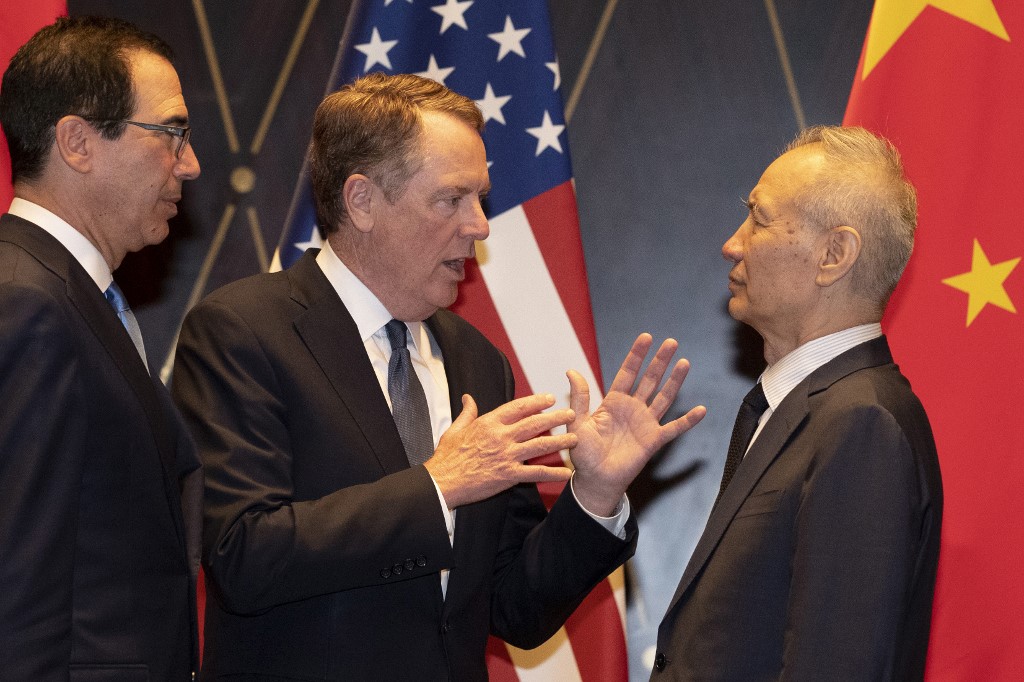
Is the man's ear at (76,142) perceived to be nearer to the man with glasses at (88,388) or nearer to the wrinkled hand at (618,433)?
the man with glasses at (88,388)

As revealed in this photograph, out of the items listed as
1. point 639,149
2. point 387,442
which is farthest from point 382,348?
point 639,149

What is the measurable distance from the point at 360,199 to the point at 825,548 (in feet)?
4.15

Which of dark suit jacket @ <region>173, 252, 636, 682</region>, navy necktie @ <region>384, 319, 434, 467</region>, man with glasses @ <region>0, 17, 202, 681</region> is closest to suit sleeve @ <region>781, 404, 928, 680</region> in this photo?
dark suit jacket @ <region>173, 252, 636, 682</region>

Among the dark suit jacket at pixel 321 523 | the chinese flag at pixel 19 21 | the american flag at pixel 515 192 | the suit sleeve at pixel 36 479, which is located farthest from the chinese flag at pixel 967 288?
the chinese flag at pixel 19 21

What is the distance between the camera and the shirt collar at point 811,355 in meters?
2.26

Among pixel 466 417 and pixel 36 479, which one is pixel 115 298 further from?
pixel 466 417

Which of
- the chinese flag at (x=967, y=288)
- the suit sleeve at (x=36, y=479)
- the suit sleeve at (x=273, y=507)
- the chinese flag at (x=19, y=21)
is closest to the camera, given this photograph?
the suit sleeve at (x=36, y=479)

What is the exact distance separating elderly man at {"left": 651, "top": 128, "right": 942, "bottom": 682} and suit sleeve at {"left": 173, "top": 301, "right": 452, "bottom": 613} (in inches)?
22.1

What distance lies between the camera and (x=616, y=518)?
2.51m

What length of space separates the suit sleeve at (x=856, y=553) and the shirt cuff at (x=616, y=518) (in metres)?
0.56

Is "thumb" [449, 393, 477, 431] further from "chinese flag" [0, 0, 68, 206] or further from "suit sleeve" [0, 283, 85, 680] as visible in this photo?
"chinese flag" [0, 0, 68, 206]

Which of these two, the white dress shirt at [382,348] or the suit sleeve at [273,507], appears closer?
the suit sleeve at [273,507]

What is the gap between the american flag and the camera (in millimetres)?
3314

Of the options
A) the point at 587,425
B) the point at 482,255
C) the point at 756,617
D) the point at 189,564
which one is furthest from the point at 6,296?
the point at 482,255
